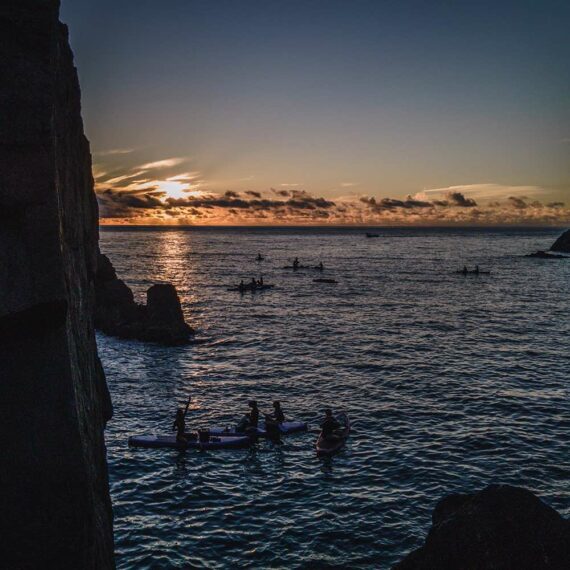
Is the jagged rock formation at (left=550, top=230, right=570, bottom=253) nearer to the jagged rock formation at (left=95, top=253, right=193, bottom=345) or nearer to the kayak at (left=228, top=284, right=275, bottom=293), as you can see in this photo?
the kayak at (left=228, top=284, right=275, bottom=293)

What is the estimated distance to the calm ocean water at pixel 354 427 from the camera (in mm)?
17594

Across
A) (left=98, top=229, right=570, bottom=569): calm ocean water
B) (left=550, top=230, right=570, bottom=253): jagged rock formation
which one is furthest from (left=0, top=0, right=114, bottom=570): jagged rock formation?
(left=550, top=230, right=570, bottom=253): jagged rock formation

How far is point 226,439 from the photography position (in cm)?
2458

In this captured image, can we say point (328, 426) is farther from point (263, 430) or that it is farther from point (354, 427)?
point (263, 430)

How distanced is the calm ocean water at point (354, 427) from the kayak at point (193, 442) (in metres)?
0.43

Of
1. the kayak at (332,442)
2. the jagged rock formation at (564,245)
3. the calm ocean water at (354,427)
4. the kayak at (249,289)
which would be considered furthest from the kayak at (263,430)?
Result: the jagged rock formation at (564,245)

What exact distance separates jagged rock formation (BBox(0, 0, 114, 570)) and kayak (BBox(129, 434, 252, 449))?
17.4m

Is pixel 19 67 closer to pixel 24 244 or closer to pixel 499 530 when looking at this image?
pixel 24 244

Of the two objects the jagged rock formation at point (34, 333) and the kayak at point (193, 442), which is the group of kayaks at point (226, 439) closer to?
the kayak at point (193, 442)

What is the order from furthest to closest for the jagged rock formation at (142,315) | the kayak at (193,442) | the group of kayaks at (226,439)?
the jagged rock formation at (142,315)
the kayak at (193,442)
the group of kayaks at (226,439)

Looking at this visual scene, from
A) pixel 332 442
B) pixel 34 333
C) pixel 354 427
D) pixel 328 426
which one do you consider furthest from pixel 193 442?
Result: pixel 34 333

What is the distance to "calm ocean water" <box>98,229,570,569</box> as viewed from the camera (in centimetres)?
1759

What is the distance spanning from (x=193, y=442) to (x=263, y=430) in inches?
133

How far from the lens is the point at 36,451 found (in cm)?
657
